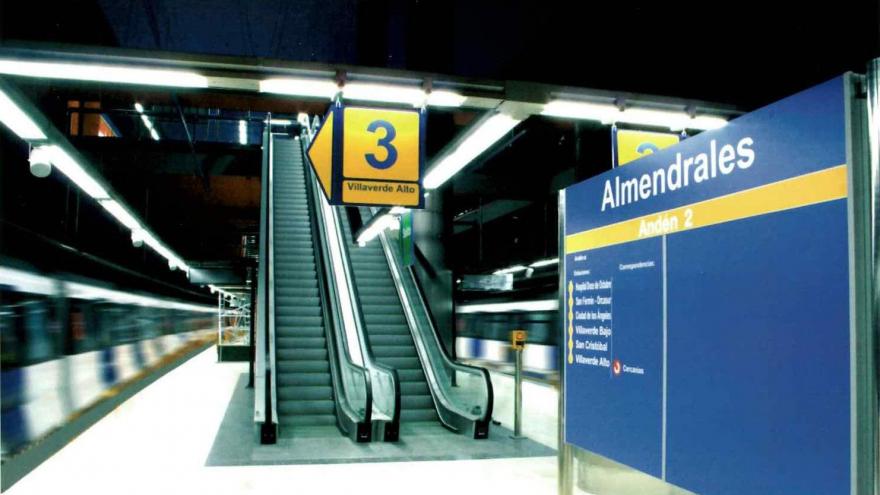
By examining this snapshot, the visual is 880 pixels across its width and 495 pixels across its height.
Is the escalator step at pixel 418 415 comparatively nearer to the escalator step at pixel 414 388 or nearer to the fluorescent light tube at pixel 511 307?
the escalator step at pixel 414 388

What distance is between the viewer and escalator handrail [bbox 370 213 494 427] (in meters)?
9.28

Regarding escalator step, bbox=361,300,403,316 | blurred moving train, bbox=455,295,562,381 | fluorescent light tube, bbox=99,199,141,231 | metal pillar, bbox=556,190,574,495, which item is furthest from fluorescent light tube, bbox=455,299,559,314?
metal pillar, bbox=556,190,574,495

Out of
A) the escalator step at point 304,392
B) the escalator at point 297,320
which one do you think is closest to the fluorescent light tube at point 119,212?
the escalator at point 297,320

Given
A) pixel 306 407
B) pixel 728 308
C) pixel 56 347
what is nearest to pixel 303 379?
pixel 306 407

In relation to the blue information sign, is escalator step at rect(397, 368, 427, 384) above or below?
below

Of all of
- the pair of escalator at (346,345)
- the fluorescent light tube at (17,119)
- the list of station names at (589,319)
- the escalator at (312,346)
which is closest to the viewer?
the list of station names at (589,319)

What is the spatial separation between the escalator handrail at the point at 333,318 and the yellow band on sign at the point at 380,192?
100 inches

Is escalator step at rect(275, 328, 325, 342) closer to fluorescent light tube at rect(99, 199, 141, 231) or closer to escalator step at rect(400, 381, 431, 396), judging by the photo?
escalator step at rect(400, 381, 431, 396)

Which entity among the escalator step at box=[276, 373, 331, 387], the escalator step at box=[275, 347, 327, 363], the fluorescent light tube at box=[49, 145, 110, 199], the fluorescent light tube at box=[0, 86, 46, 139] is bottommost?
the escalator step at box=[276, 373, 331, 387]

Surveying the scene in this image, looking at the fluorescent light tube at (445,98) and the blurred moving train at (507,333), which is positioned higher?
the fluorescent light tube at (445,98)

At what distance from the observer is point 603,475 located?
5.57 m

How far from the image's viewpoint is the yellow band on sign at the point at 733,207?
2070 mm

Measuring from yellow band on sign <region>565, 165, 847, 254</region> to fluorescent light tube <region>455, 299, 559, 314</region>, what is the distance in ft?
23.6

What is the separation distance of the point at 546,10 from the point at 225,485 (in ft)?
19.2
